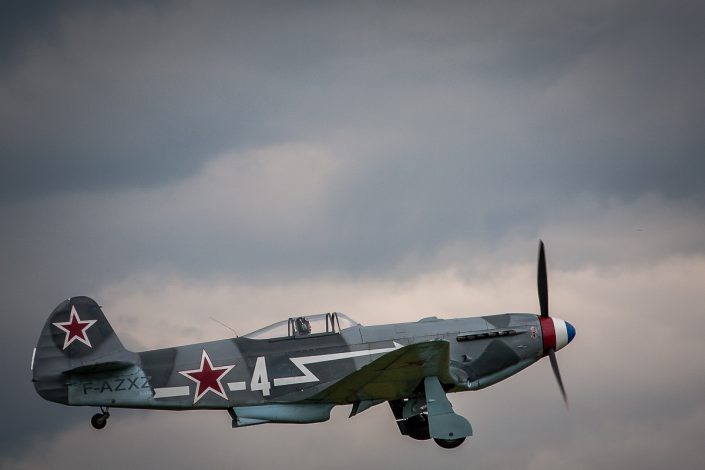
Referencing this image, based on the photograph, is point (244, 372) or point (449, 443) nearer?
point (449, 443)

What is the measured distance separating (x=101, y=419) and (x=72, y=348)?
Result: 4.47 ft

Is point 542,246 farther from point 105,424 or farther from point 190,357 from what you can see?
point 105,424

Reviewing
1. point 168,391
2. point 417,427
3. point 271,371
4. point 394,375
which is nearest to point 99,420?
point 168,391

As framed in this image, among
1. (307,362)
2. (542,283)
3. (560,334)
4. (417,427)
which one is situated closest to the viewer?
(307,362)

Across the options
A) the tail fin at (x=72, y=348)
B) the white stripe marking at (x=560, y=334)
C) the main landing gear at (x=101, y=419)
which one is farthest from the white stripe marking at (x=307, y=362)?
the white stripe marking at (x=560, y=334)

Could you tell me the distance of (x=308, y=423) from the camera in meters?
19.4

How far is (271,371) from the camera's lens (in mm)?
19156

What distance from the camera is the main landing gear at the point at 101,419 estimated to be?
62.6 feet

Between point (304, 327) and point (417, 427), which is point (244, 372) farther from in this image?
point (417, 427)

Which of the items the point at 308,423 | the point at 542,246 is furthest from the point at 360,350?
the point at 542,246

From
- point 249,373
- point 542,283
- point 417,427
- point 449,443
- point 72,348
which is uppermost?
point 542,283

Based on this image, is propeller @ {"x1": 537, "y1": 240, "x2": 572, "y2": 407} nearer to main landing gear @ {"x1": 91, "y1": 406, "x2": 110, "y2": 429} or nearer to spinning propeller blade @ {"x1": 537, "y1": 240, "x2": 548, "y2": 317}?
spinning propeller blade @ {"x1": 537, "y1": 240, "x2": 548, "y2": 317}

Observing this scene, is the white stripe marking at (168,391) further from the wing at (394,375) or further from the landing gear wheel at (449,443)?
the landing gear wheel at (449,443)

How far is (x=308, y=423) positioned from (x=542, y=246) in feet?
18.5
